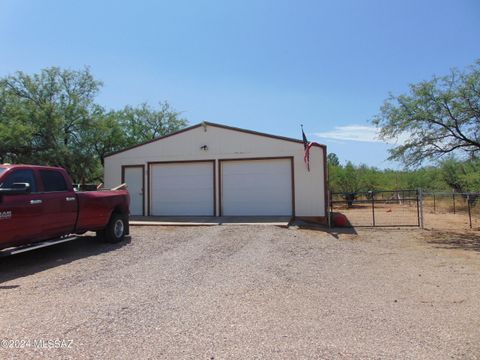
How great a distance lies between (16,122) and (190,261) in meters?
13.6

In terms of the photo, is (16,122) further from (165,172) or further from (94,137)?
(165,172)

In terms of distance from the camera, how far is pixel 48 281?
6535mm

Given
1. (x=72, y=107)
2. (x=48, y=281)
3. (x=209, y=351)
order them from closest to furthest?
(x=209, y=351) → (x=48, y=281) → (x=72, y=107)

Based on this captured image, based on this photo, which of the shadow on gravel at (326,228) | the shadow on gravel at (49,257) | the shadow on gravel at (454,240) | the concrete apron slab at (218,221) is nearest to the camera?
the shadow on gravel at (49,257)

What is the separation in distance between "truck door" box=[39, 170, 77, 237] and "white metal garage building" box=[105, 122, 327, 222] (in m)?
8.33

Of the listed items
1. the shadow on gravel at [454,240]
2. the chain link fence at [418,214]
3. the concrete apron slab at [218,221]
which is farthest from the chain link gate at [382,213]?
the concrete apron slab at [218,221]

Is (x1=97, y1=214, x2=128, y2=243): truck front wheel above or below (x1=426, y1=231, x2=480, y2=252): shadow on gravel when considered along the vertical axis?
above

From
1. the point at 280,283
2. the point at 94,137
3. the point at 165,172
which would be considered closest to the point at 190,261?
the point at 280,283

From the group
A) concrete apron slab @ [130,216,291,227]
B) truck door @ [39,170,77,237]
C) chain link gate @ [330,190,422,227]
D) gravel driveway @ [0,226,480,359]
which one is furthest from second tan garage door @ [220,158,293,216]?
truck door @ [39,170,77,237]

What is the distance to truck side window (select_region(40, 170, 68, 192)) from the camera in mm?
8133

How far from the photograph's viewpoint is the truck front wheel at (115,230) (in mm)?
10164

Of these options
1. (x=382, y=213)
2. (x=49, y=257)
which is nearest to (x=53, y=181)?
(x=49, y=257)

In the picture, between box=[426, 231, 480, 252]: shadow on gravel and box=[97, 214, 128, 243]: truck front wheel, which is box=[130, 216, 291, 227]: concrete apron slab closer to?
box=[97, 214, 128, 243]: truck front wheel

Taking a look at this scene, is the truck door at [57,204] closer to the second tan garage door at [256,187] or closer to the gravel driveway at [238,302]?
the gravel driveway at [238,302]
